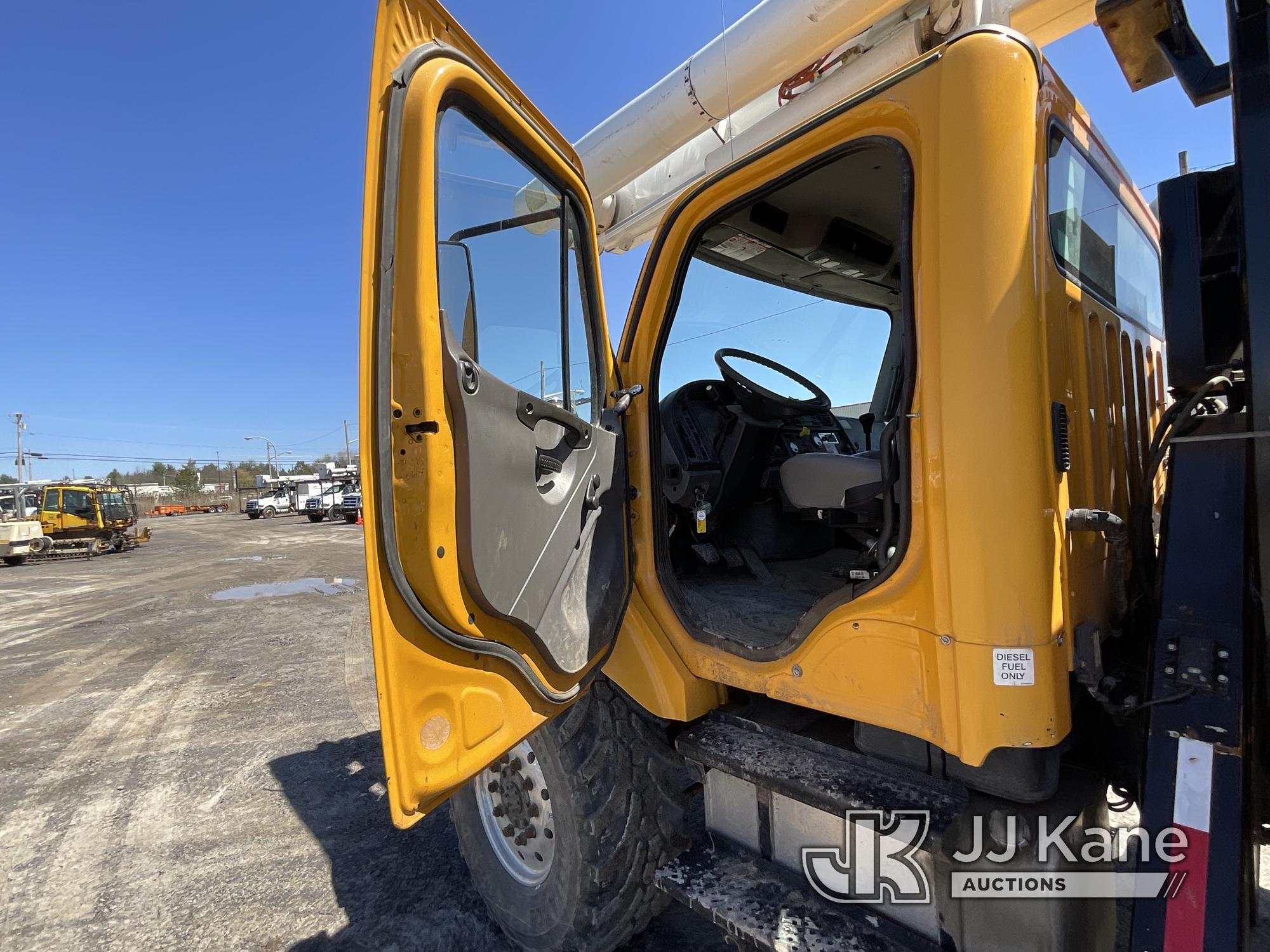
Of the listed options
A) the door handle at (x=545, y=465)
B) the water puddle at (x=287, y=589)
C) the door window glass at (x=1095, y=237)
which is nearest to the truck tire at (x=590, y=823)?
the door handle at (x=545, y=465)

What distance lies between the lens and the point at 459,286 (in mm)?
1578

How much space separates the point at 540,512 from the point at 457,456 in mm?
328

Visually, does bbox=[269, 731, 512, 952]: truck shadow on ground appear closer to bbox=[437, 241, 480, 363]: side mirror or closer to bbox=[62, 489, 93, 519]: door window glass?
bbox=[437, 241, 480, 363]: side mirror

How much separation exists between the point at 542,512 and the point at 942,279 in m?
1.08

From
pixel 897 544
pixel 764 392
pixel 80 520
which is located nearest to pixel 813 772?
pixel 897 544

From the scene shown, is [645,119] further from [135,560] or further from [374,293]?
[135,560]

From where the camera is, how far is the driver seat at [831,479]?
185 centimetres

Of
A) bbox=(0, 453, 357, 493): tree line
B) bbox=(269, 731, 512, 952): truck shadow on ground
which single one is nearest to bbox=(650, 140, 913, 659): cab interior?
bbox=(269, 731, 512, 952): truck shadow on ground

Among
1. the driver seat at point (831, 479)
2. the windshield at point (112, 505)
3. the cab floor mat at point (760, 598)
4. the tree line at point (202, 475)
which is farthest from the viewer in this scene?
the tree line at point (202, 475)

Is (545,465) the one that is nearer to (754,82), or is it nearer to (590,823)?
(590,823)

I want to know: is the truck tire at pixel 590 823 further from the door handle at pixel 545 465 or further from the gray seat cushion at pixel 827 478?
the gray seat cushion at pixel 827 478

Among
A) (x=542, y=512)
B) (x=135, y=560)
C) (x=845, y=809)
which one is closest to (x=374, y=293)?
(x=542, y=512)

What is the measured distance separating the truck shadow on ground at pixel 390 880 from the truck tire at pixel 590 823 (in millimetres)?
401

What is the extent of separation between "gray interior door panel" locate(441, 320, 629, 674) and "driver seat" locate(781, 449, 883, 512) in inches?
22.2
